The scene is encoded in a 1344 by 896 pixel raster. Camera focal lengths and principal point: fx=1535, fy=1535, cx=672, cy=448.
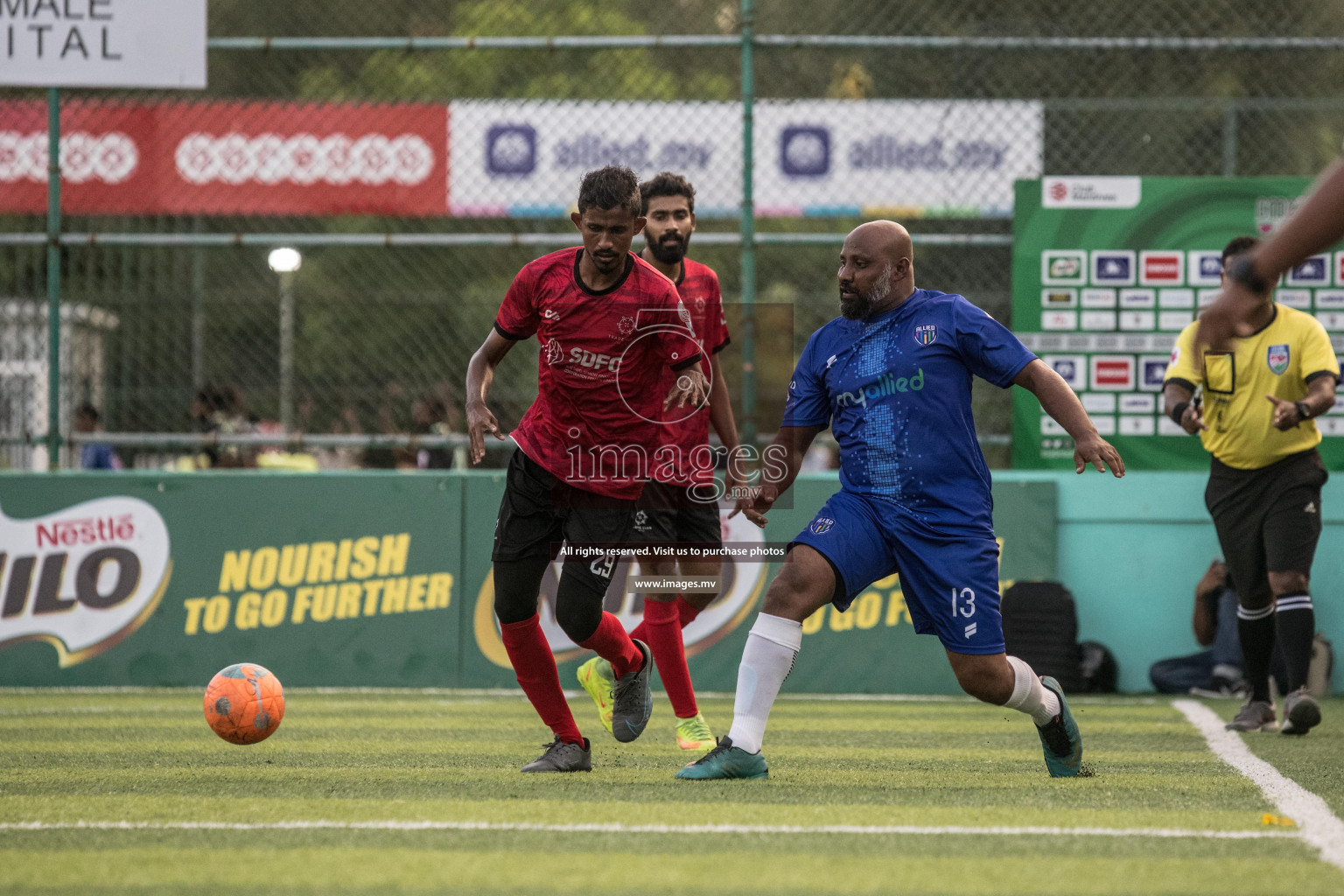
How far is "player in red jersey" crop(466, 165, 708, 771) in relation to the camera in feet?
17.6

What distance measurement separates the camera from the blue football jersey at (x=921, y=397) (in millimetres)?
4969

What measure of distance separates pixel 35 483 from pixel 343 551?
189 cm

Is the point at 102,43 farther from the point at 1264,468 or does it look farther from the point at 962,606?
the point at 1264,468

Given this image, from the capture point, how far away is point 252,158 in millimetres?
9438

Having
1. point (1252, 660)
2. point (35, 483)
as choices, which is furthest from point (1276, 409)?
point (35, 483)

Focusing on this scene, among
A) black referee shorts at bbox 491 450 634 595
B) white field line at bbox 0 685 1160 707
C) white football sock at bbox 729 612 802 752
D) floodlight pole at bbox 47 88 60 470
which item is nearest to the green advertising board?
white field line at bbox 0 685 1160 707

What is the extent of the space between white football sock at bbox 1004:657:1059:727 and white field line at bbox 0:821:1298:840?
0.93 metres

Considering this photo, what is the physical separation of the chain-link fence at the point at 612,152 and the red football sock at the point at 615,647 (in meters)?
3.44

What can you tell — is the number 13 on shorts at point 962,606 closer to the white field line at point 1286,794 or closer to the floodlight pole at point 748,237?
the white field line at point 1286,794

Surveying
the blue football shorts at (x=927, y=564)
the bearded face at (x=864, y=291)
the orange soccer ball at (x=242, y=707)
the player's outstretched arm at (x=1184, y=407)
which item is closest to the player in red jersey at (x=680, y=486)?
the bearded face at (x=864, y=291)

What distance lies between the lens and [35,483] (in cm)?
923

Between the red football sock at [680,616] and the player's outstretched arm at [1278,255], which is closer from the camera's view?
the player's outstretched arm at [1278,255]

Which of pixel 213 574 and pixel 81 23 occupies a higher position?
pixel 81 23

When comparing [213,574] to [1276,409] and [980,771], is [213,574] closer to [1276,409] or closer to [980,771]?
[980,771]
